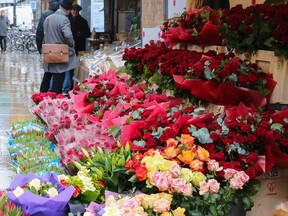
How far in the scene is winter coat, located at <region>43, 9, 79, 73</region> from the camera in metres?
9.89

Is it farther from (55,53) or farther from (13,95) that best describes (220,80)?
(13,95)

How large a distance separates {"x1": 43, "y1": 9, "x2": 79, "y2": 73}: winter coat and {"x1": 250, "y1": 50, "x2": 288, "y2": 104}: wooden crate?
20.2 feet

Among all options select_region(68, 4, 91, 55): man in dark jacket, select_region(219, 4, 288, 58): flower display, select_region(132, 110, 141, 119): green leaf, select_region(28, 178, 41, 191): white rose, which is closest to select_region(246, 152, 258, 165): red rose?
select_region(219, 4, 288, 58): flower display

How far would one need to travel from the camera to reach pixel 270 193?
3701mm

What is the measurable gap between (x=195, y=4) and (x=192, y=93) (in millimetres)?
2732

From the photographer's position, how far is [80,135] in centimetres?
516

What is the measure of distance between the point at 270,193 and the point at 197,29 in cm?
193

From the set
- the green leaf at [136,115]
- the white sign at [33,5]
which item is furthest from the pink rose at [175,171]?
the white sign at [33,5]

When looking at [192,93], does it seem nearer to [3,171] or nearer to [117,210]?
[117,210]

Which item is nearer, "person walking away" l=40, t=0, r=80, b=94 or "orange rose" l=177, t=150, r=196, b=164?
"orange rose" l=177, t=150, r=196, b=164

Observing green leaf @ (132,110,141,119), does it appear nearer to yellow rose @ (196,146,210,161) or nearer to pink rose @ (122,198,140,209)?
yellow rose @ (196,146,210,161)

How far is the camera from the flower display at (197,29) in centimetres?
489

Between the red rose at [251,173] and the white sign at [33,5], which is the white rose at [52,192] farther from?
the white sign at [33,5]

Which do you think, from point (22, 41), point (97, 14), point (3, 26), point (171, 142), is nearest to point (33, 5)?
point (22, 41)
